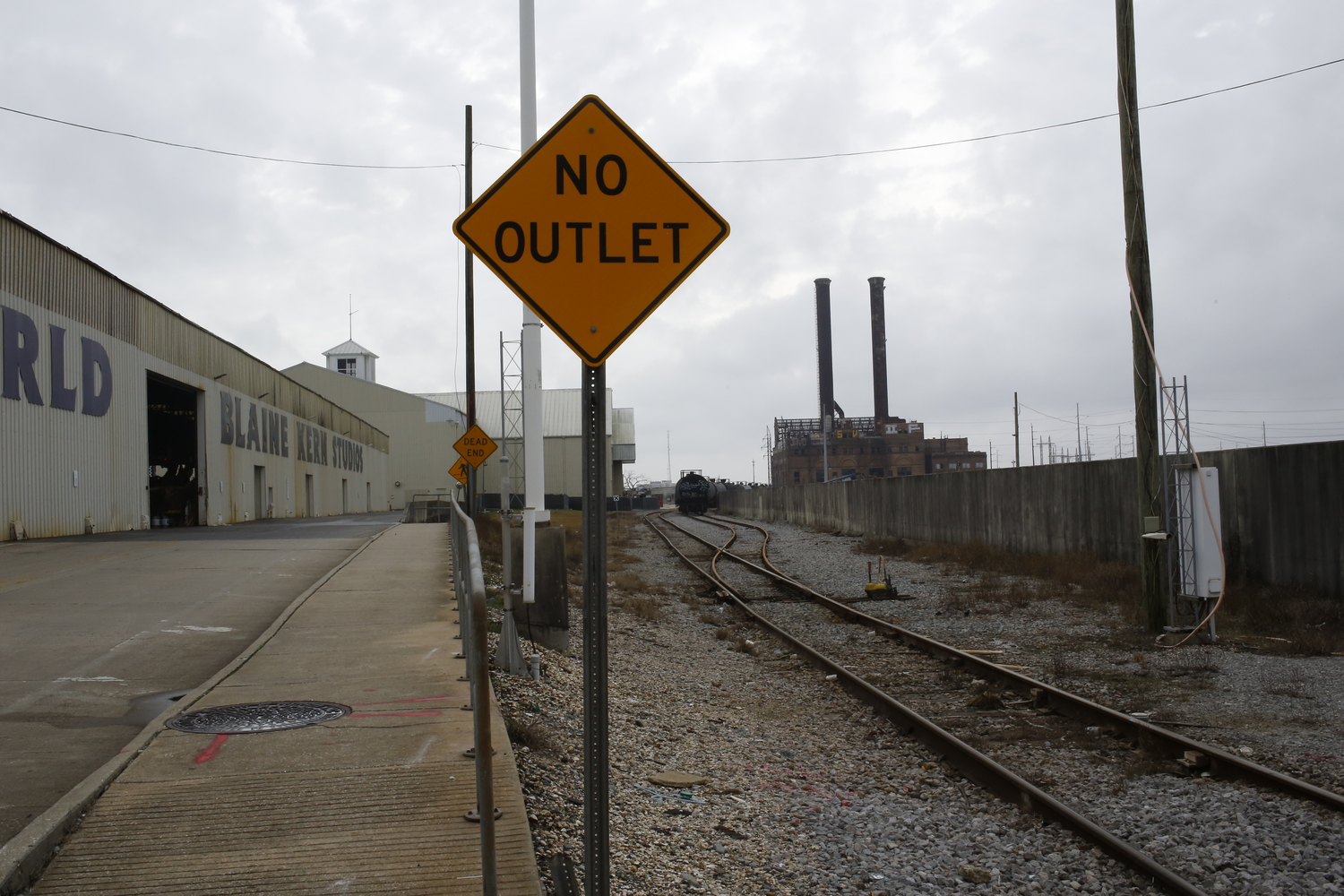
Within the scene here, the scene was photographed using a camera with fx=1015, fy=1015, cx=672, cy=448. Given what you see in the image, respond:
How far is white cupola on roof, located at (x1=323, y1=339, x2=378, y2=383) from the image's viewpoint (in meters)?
74.6

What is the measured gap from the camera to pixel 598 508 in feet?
10.7

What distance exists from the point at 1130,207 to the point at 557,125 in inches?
425

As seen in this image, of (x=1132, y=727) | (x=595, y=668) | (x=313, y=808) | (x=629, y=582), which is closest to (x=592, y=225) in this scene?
(x=595, y=668)

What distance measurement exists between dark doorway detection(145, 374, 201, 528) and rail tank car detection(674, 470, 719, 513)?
32.5 metres

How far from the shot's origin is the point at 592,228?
3469 millimetres

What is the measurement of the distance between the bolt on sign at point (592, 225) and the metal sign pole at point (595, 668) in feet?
1.28

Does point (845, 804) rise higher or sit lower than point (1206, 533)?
lower

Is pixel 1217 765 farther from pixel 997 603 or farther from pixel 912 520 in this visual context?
pixel 912 520

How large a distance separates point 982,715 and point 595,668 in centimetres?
614

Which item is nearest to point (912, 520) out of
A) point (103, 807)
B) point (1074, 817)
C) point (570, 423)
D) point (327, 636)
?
point (327, 636)

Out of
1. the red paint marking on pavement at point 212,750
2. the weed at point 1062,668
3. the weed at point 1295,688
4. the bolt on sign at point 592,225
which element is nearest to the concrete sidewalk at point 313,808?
the red paint marking on pavement at point 212,750

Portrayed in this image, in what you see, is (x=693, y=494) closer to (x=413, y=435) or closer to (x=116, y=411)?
(x=413, y=435)

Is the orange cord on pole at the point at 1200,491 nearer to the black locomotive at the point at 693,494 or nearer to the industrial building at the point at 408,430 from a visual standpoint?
the black locomotive at the point at 693,494

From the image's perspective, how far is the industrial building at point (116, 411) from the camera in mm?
21672
